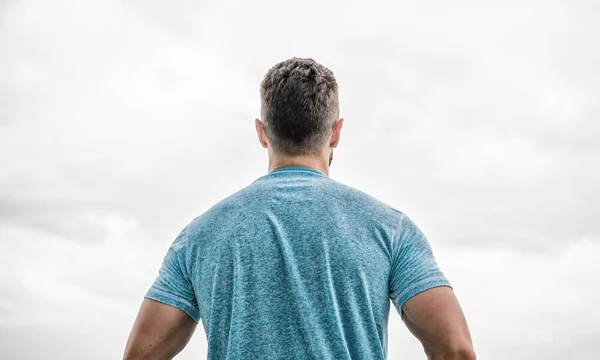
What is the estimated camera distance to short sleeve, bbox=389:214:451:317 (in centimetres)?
505

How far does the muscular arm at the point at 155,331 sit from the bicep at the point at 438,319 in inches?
68.0

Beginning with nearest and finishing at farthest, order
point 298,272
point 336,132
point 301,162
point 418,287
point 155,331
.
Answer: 1. point 298,272
2. point 418,287
3. point 155,331
4. point 301,162
5. point 336,132

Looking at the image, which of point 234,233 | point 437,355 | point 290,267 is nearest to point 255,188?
point 234,233

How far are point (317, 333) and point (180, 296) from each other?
123 cm

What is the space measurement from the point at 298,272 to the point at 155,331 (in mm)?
1295

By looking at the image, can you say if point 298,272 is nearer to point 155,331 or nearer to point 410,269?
point 410,269

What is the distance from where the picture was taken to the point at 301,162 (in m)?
5.53

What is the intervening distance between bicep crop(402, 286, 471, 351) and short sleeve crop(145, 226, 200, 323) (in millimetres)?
1611

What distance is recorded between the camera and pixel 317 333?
15.6ft

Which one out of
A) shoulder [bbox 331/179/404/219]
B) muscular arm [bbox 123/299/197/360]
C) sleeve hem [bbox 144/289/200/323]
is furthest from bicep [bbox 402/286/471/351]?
muscular arm [bbox 123/299/197/360]

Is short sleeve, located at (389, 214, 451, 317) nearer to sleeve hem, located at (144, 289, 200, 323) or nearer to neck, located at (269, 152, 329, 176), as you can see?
neck, located at (269, 152, 329, 176)

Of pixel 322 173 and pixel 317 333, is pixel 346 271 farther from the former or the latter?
pixel 322 173

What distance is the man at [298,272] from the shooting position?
4.83 meters

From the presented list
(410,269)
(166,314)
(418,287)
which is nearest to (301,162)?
(410,269)
